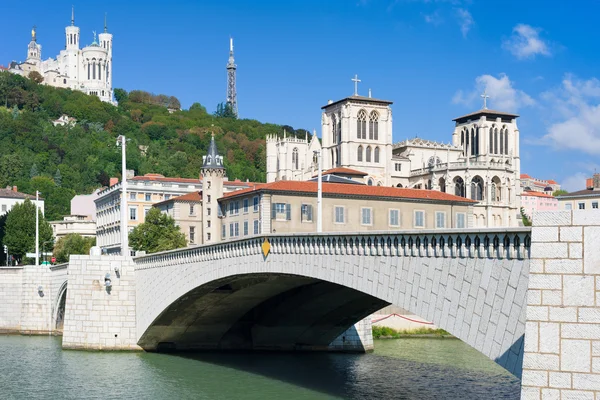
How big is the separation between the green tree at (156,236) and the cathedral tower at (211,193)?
16.2 ft

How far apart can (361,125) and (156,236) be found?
50.8 m

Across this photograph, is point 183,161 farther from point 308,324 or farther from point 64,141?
point 308,324

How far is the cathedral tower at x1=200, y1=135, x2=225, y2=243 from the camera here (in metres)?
79.0

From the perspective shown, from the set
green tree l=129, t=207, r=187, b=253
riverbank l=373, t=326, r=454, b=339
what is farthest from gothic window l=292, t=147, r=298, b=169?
riverbank l=373, t=326, r=454, b=339

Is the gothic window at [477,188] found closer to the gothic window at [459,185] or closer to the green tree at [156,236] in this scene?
the gothic window at [459,185]

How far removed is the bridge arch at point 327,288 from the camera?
19.6 metres

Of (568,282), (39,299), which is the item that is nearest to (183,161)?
(39,299)

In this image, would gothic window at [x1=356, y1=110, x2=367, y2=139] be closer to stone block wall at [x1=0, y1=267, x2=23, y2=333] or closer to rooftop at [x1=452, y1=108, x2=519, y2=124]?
rooftop at [x1=452, y1=108, x2=519, y2=124]

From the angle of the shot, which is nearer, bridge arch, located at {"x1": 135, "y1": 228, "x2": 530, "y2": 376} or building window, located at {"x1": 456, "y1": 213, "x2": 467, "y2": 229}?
bridge arch, located at {"x1": 135, "y1": 228, "x2": 530, "y2": 376}

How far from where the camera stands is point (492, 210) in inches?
4289

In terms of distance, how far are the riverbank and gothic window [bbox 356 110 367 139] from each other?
6188cm

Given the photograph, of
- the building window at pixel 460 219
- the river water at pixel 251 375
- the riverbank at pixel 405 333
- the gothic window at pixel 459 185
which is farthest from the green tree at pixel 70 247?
the river water at pixel 251 375

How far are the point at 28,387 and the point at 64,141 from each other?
130849 millimetres

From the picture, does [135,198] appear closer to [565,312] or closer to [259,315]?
[259,315]
